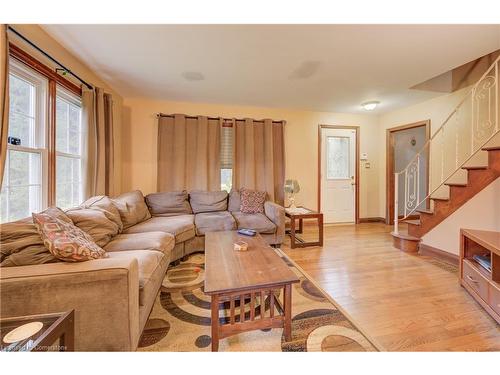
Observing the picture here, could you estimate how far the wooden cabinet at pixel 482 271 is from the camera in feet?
5.35

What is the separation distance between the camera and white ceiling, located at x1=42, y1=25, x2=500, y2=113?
196 cm

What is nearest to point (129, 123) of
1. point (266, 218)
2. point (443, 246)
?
point (266, 218)

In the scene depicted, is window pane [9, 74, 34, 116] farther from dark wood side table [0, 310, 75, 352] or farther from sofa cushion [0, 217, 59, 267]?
dark wood side table [0, 310, 75, 352]

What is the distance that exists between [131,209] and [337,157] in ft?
12.9

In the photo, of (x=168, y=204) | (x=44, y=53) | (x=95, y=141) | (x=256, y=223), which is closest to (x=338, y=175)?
(x=256, y=223)

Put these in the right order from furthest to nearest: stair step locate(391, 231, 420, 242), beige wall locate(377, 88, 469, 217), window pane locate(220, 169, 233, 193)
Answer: window pane locate(220, 169, 233, 193) → beige wall locate(377, 88, 469, 217) → stair step locate(391, 231, 420, 242)

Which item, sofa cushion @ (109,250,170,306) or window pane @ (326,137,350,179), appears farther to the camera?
window pane @ (326,137,350,179)

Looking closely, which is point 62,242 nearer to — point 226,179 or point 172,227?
point 172,227

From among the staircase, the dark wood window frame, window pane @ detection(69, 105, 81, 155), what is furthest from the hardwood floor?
window pane @ detection(69, 105, 81, 155)

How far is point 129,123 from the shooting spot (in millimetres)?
3859

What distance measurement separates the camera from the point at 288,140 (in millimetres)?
4488

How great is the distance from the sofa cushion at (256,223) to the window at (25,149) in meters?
2.14

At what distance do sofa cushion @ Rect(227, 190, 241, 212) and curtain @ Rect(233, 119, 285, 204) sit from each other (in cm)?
24
